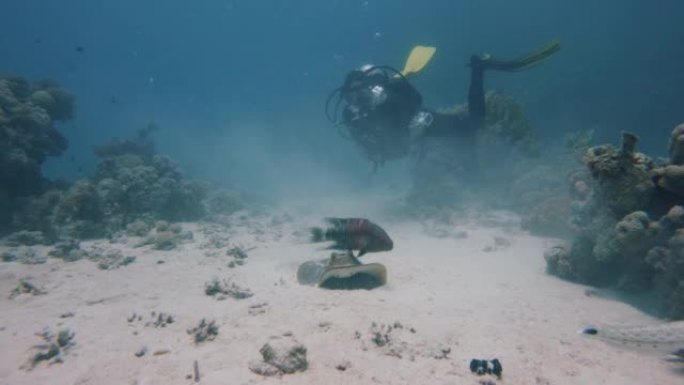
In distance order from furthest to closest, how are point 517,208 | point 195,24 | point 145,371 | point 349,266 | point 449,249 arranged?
point 195,24, point 517,208, point 449,249, point 349,266, point 145,371

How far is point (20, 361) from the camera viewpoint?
468 centimetres

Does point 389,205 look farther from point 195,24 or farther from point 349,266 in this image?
point 195,24

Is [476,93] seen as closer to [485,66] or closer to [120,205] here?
[485,66]

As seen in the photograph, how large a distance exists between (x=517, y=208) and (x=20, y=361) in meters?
15.8

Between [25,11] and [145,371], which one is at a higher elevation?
[25,11]

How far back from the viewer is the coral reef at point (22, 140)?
13.0 m

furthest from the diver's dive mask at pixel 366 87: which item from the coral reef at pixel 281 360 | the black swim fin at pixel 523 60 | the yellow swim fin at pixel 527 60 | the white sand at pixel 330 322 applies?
the coral reef at pixel 281 360

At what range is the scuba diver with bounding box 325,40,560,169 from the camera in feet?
41.4

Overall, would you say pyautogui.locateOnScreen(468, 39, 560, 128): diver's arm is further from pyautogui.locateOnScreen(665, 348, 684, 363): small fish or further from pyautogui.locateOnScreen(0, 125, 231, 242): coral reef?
pyautogui.locateOnScreen(0, 125, 231, 242): coral reef

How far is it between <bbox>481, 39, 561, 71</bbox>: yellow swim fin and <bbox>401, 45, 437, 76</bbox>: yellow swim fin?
2.00 metres

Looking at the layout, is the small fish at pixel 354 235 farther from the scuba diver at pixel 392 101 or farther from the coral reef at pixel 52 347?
the scuba diver at pixel 392 101

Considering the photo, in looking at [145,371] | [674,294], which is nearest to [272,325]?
[145,371]

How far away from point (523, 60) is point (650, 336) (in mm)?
9865

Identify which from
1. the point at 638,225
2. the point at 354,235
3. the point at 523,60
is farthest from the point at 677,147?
the point at 523,60
